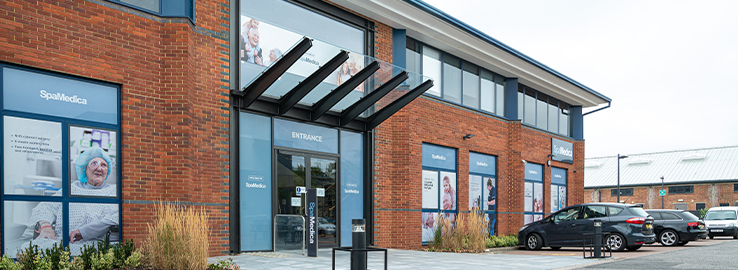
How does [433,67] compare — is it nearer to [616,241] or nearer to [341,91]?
[341,91]

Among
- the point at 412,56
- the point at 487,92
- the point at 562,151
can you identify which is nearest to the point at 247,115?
the point at 412,56

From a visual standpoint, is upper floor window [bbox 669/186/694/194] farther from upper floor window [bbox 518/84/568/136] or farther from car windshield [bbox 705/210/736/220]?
upper floor window [bbox 518/84/568/136]

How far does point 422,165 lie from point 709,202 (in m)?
45.9

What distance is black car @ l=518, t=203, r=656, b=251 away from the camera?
16594 mm

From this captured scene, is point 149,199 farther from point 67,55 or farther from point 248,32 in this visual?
point 248,32

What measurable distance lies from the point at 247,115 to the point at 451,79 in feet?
28.6

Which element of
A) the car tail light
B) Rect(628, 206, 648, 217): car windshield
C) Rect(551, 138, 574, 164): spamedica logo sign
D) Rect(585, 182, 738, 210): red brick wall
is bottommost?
Rect(585, 182, 738, 210): red brick wall

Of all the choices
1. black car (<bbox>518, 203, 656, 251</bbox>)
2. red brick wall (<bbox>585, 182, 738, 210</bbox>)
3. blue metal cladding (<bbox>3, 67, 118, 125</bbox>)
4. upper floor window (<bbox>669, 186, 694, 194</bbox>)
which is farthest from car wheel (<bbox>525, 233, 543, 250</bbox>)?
upper floor window (<bbox>669, 186, 694, 194</bbox>)

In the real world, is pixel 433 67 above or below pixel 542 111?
above

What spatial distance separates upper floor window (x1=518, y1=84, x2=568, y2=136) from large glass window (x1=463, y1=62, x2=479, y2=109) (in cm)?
327

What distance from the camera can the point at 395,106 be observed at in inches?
613

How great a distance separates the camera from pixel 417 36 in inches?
697

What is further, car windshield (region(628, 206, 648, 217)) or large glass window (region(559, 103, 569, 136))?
large glass window (region(559, 103, 569, 136))

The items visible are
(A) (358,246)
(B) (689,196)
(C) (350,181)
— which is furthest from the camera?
(B) (689,196)
